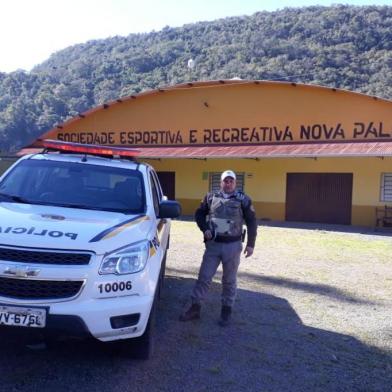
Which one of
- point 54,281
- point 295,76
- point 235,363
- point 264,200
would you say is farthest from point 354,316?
point 295,76

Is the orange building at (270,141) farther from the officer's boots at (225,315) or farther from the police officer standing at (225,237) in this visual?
the officer's boots at (225,315)

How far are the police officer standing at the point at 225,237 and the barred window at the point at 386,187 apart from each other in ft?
48.8

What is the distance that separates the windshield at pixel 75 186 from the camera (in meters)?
5.14

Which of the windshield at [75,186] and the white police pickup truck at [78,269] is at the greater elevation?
the windshield at [75,186]

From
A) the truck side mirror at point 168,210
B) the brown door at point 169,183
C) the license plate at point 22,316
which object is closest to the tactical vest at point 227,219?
the truck side mirror at point 168,210

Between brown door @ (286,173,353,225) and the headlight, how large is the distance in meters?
16.8

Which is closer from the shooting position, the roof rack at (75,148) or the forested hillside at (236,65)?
the roof rack at (75,148)

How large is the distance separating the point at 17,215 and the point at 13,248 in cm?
59

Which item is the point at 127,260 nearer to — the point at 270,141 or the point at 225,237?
the point at 225,237

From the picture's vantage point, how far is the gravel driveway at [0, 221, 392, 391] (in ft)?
13.7

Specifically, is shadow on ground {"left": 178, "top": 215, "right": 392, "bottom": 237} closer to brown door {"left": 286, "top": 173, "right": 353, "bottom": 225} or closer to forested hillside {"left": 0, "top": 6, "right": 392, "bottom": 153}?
brown door {"left": 286, "top": 173, "right": 353, "bottom": 225}

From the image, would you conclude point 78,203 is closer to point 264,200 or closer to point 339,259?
point 339,259

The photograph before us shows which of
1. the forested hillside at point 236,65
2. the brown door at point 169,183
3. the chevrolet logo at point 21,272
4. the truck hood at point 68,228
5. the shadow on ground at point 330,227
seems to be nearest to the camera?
the chevrolet logo at point 21,272

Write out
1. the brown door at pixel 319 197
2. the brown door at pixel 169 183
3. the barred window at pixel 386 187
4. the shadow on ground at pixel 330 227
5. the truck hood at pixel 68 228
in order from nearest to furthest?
the truck hood at pixel 68 228 < the shadow on ground at pixel 330 227 < the barred window at pixel 386 187 < the brown door at pixel 319 197 < the brown door at pixel 169 183
